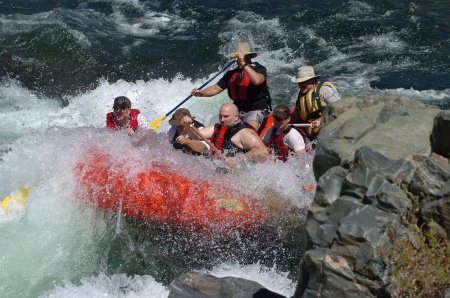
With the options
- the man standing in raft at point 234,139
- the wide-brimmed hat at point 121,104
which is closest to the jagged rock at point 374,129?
the man standing in raft at point 234,139

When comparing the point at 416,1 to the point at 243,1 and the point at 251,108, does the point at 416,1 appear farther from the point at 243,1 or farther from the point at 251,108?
the point at 251,108

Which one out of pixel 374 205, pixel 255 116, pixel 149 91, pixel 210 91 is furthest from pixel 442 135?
pixel 149 91

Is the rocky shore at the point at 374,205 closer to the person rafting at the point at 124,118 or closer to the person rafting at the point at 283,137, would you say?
the person rafting at the point at 283,137

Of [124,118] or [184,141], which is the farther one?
[124,118]

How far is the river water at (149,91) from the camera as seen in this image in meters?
5.61

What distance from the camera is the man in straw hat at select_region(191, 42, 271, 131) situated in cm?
648

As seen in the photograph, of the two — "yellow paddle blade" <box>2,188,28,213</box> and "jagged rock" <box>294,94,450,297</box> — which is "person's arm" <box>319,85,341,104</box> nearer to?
"jagged rock" <box>294,94,450,297</box>

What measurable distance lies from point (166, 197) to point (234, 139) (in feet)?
3.12

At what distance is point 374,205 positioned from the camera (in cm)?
315

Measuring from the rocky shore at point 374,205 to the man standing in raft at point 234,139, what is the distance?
83.2 inches

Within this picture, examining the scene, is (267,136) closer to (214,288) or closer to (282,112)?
(282,112)

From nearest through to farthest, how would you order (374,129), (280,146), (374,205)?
(374,205), (374,129), (280,146)

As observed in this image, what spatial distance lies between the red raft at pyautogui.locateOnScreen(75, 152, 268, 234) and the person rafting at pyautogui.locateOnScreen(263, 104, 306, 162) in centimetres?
61

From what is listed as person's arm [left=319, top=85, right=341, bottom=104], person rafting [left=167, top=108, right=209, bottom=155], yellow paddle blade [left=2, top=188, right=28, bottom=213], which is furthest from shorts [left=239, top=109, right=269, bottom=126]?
yellow paddle blade [left=2, top=188, right=28, bottom=213]
